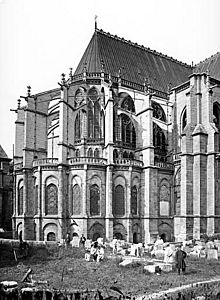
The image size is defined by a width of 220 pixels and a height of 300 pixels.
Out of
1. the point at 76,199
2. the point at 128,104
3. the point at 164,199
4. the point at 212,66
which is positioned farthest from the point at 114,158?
the point at 212,66

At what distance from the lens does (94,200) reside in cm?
3111

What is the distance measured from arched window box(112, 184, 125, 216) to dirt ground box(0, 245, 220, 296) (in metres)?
9.55

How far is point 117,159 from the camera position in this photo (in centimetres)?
3281

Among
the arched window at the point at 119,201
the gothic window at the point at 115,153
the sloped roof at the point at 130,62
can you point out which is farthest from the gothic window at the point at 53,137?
the arched window at the point at 119,201

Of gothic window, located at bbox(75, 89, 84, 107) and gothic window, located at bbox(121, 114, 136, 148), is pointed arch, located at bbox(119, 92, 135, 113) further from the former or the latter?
gothic window, located at bbox(75, 89, 84, 107)

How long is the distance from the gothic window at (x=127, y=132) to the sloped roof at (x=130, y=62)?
5358 mm

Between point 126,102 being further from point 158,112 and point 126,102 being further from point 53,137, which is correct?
point 53,137

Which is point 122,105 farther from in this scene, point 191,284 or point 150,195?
point 191,284

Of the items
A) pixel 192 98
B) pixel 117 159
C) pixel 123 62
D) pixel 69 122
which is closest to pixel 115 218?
pixel 117 159

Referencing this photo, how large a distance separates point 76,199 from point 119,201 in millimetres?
3767

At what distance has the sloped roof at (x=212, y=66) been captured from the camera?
41009mm

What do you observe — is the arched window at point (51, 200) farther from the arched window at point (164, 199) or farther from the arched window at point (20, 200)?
the arched window at point (164, 199)

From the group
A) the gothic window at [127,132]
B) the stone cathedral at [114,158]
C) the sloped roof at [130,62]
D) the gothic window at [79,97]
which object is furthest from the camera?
the sloped roof at [130,62]

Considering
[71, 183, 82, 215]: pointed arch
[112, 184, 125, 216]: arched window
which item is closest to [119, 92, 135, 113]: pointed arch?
[112, 184, 125, 216]: arched window
